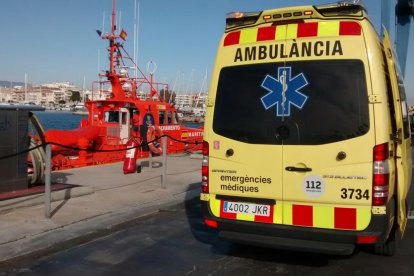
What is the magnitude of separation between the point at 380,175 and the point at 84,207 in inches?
215

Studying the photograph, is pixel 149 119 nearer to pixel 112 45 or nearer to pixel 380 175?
pixel 112 45

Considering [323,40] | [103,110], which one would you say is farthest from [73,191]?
[103,110]

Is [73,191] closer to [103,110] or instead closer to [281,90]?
[281,90]

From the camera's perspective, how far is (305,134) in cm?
478

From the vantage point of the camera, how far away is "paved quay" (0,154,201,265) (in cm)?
630

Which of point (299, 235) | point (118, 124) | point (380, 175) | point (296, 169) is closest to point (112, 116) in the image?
point (118, 124)

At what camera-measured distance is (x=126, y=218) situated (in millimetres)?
7750

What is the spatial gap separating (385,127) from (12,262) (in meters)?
4.27

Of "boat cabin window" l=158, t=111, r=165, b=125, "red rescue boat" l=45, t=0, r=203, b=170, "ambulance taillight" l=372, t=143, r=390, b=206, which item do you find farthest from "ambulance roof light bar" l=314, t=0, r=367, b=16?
"boat cabin window" l=158, t=111, r=165, b=125

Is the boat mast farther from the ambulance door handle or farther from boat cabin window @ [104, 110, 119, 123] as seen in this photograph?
the ambulance door handle

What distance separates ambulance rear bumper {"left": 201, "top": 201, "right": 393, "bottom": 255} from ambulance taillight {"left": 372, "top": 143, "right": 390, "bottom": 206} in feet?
0.57

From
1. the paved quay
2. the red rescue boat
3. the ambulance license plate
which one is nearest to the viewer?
the ambulance license plate

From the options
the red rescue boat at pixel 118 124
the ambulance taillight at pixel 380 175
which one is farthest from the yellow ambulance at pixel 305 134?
the red rescue boat at pixel 118 124

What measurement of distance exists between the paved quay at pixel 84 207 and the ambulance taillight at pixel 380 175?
3.87m
